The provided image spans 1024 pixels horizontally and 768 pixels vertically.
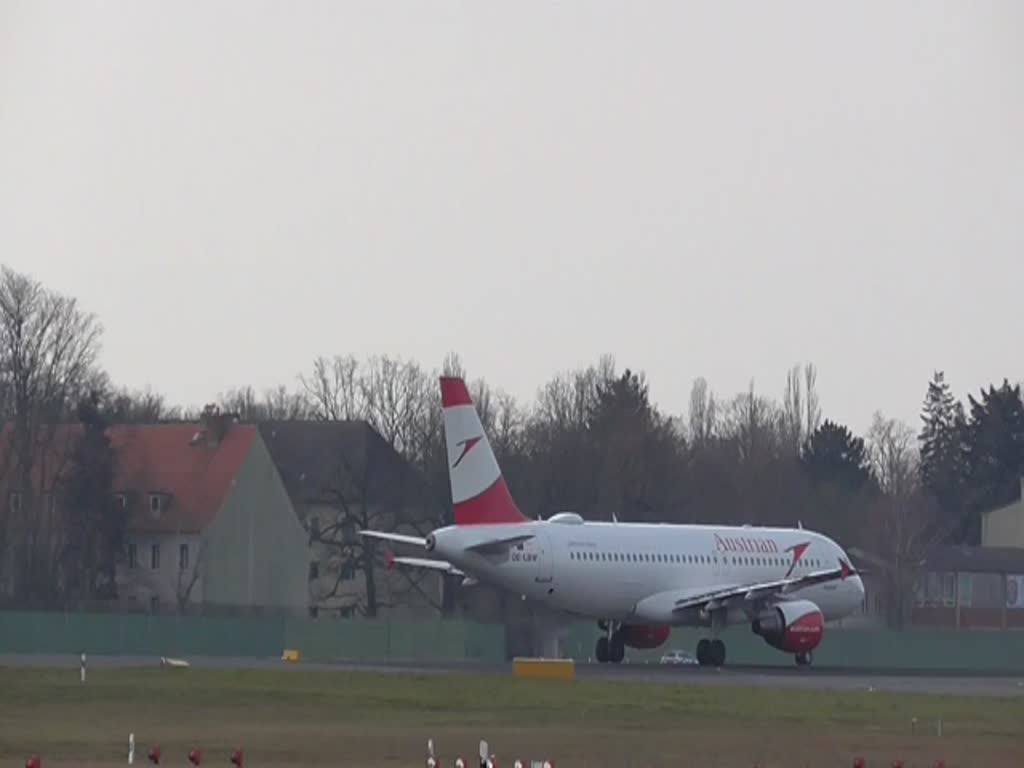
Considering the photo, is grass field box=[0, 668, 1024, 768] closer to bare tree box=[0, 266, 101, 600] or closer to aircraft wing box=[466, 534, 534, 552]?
aircraft wing box=[466, 534, 534, 552]

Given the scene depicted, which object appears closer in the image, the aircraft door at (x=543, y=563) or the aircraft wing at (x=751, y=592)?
the aircraft door at (x=543, y=563)

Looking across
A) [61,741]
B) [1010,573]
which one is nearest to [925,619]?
[1010,573]

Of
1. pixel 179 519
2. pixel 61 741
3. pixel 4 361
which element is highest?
pixel 4 361

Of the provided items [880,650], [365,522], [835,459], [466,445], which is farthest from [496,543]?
[835,459]

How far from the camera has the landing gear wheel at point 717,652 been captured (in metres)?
57.1

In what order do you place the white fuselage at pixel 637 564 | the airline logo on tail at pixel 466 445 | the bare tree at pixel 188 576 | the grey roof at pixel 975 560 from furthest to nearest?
the grey roof at pixel 975 560 → the bare tree at pixel 188 576 → the airline logo on tail at pixel 466 445 → the white fuselage at pixel 637 564

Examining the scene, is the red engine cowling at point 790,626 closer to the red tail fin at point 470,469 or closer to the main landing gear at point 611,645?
the main landing gear at point 611,645

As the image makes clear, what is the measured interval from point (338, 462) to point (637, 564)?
41.1m

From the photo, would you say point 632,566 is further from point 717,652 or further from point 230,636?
point 230,636

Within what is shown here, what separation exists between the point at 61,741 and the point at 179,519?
188 ft

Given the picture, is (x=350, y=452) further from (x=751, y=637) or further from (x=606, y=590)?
(x=606, y=590)

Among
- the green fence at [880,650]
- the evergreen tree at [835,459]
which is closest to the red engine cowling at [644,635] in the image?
the green fence at [880,650]

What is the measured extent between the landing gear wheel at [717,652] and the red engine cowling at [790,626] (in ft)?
4.96

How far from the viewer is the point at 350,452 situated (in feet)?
313
